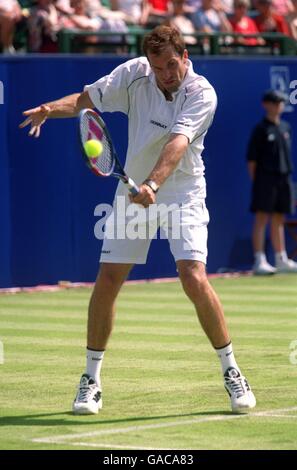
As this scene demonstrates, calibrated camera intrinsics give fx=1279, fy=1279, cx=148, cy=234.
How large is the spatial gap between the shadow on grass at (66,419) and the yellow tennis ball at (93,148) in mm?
1522

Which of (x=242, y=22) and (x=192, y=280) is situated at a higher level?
(x=242, y=22)

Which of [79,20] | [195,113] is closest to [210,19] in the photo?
[79,20]

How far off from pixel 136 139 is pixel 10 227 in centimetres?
759

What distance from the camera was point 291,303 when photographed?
45.2 feet

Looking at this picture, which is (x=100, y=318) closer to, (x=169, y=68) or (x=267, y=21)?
(x=169, y=68)

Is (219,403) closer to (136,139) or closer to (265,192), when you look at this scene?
(136,139)

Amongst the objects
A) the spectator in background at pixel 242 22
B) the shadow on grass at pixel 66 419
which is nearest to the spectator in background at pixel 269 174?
the spectator in background at pixel 242 22

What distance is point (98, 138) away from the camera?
750 cm

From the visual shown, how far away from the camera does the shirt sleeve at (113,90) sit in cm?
781

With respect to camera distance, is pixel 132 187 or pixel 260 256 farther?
pixel 260 256

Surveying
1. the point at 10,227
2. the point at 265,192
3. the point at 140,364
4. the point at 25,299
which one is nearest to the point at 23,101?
the point at 10,227

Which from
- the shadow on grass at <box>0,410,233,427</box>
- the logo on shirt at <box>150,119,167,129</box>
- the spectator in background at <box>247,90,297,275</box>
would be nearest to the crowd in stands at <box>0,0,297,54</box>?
the spectator in background at <box>247,90,297,275</box>

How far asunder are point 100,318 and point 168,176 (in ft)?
3.20

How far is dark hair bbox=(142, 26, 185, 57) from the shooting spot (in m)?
7.44
